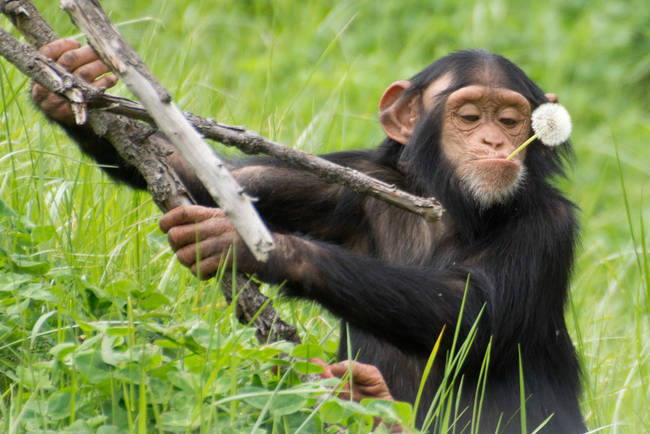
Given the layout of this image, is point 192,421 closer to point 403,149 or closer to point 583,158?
point 403,149

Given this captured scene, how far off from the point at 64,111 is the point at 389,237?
134cm

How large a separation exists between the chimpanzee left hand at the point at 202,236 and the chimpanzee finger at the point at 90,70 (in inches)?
22.3

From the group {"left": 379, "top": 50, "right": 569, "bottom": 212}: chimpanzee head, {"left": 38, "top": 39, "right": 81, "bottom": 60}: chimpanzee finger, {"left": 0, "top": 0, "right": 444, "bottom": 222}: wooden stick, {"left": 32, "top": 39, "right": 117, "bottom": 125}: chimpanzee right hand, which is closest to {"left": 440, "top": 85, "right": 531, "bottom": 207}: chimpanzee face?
{"left": 379, "top": 50, "right": 569, "bottom": 212}: chimpanzee head

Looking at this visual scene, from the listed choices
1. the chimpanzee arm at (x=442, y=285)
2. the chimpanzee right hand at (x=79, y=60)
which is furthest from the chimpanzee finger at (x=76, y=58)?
the chimpanzee arm at (x=442, y=285)

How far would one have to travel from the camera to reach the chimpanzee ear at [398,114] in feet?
14.4

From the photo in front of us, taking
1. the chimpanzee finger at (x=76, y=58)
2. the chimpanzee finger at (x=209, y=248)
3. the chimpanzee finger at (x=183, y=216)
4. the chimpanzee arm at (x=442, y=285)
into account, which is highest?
the chimpanzee finger at (x=76, y=58)

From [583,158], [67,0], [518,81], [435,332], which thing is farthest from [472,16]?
[67,0]

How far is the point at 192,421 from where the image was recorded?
2.62m

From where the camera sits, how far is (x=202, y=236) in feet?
10.9

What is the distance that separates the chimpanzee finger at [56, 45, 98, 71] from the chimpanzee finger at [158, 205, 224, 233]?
0.61m

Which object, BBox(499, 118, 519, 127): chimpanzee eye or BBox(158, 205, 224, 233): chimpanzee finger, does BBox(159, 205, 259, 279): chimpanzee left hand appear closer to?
BBox(158, 205, 224, 233): chimpanzee finger

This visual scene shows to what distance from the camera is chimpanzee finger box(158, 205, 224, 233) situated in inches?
129

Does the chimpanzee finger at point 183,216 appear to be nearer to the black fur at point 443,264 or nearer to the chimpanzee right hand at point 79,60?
the black fur at point 443,264

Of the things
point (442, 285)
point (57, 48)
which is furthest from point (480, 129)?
point (57, 48)
